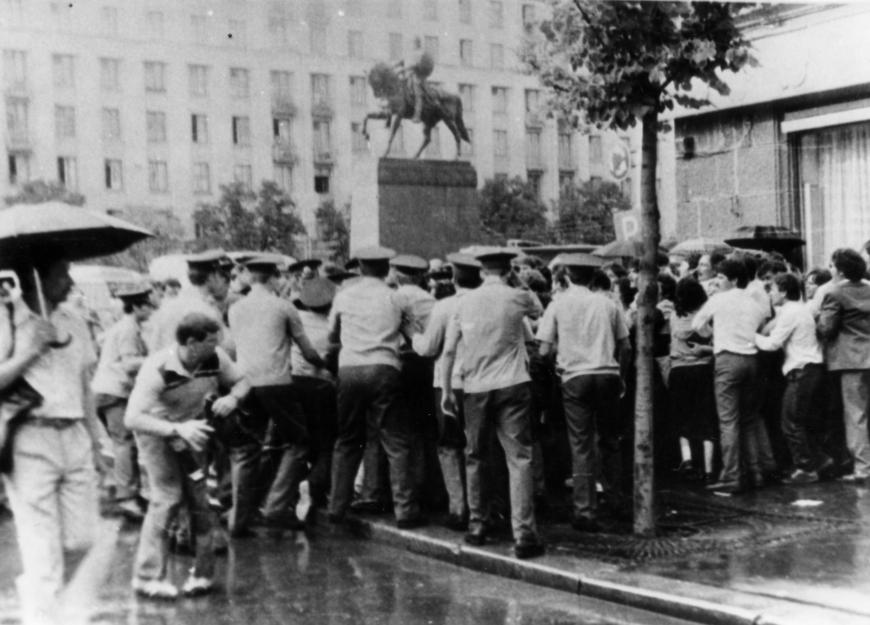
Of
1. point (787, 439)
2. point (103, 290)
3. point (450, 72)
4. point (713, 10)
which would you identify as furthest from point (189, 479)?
point (450, 72)

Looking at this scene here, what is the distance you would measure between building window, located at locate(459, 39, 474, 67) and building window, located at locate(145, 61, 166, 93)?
10468 millimetres

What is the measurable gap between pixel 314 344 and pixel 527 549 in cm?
303

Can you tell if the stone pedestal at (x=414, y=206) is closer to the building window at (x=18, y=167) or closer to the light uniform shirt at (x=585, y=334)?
the light uniform shirt at (x=585, y=334)

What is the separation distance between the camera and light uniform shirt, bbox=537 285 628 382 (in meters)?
8.70

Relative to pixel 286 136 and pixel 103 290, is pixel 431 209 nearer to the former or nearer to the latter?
pixel 103 290

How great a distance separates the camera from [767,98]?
56.6 ft

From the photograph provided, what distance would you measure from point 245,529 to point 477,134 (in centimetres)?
4943

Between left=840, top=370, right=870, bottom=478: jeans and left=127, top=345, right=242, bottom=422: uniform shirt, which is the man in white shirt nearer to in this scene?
left=840, top=370, right=870, bottom=478: jeans

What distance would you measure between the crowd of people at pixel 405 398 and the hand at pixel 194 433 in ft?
0.03

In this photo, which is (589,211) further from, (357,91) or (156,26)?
(156,26)

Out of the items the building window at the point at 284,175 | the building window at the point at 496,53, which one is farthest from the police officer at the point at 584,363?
the building window at the point at 284,175

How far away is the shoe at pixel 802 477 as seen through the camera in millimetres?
10336


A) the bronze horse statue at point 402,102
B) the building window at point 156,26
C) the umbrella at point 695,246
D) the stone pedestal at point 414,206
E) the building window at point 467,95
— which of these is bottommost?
the umbrella at point 695,246

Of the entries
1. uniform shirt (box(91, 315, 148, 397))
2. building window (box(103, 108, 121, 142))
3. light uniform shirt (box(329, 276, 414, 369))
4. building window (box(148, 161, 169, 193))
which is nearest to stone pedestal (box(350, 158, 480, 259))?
uniform shirt (box(91, 315, 148, 397))
